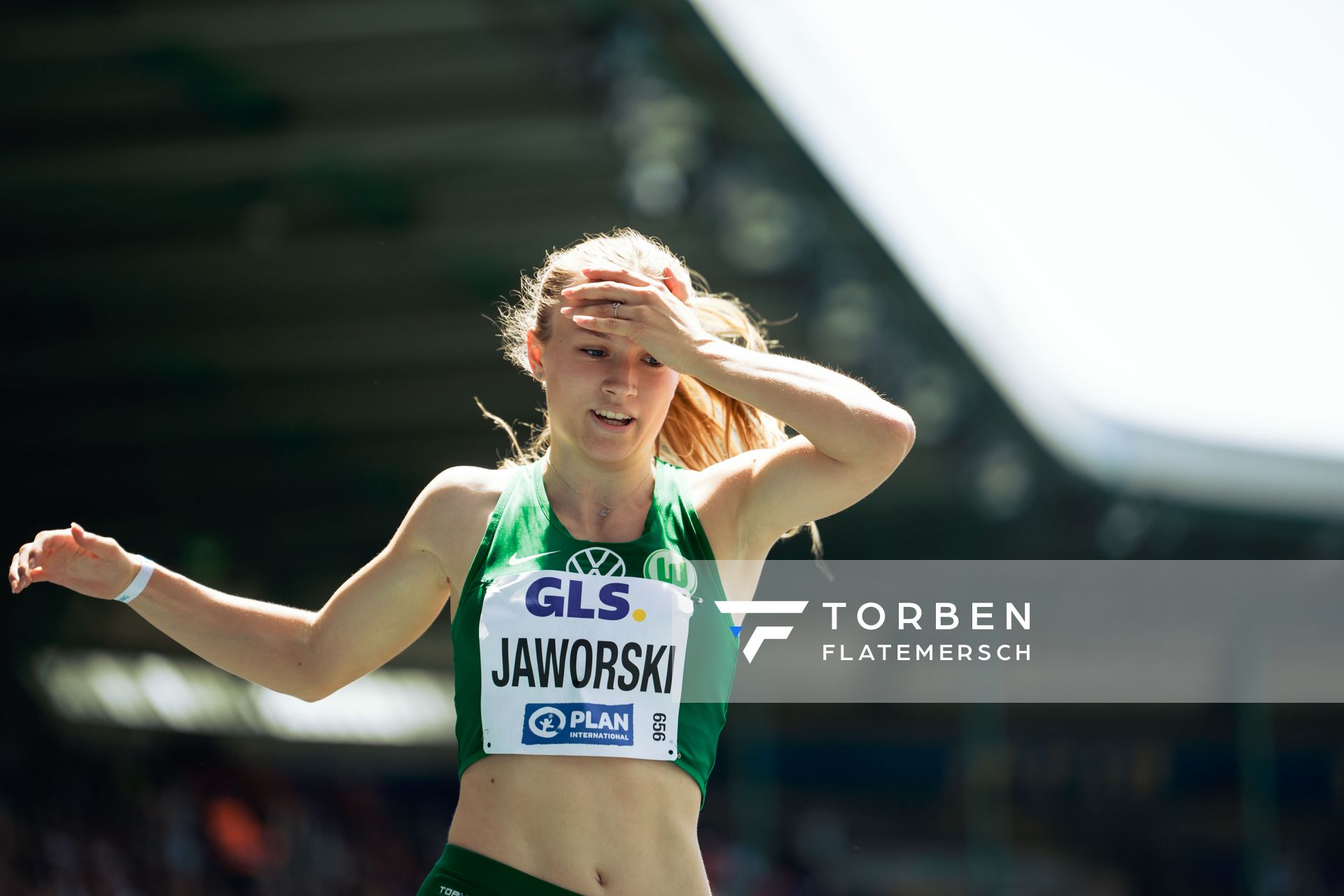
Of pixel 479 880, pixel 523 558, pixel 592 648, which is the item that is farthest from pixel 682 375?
pixel 479 880

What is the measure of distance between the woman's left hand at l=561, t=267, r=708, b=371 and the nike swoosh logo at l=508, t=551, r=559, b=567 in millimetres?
422

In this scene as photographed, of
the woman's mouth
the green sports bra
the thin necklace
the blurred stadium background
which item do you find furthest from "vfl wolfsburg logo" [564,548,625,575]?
the blurred stadium background

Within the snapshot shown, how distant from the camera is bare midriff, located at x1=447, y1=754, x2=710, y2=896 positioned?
104 inches

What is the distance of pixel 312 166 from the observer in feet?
33.1

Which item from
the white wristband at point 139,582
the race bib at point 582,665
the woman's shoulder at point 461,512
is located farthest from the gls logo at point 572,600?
the white wristband at point 139,582

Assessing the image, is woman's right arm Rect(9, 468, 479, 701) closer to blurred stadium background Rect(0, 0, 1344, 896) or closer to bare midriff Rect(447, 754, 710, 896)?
bare midriff Rect(447, 754, 710, 896)

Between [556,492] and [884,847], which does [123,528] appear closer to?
[884,847]

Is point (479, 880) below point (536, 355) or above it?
below

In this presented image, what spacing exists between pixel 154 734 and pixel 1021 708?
48.2ft

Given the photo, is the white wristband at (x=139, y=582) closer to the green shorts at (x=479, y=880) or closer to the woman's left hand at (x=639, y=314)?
the green shorts at (x=479, y=880)

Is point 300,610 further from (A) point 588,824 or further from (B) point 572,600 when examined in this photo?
(A) point 588,824

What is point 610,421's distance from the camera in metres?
2.89

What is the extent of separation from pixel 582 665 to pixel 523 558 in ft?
0.78

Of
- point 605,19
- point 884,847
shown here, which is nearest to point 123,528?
point 605,19
